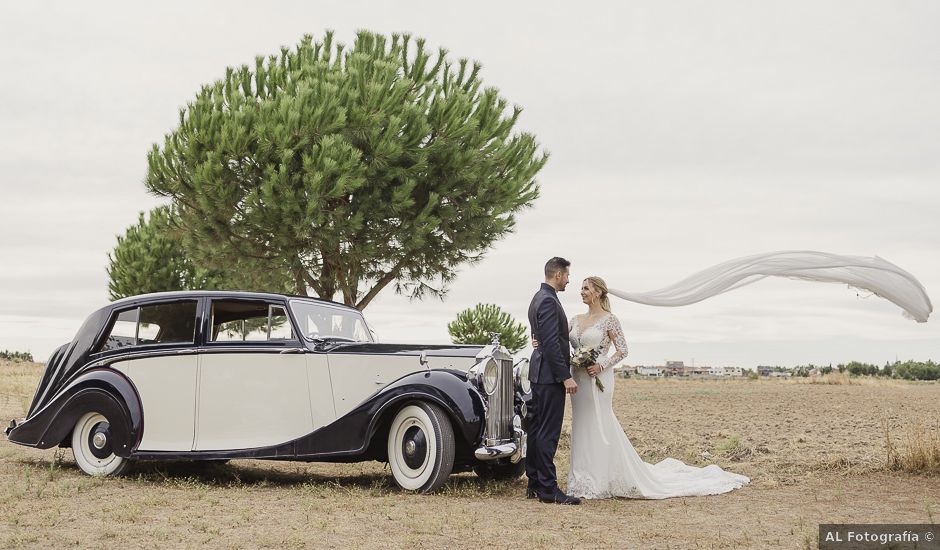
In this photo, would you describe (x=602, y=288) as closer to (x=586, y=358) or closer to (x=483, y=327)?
(x=586, y=358)

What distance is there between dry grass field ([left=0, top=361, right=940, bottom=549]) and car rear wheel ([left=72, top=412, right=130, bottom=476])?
0.23m

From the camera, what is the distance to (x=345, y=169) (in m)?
19.2

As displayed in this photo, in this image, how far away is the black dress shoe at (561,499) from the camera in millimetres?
8219

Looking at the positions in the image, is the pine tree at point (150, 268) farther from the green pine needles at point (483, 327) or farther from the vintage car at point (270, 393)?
the vintage car at point (270, 393)

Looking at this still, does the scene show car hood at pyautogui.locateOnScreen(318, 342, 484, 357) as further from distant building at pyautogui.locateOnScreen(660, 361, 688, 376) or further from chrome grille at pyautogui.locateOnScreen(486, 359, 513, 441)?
distant building at pyautogui.locateOnScreen(660, 361, 688, 376)

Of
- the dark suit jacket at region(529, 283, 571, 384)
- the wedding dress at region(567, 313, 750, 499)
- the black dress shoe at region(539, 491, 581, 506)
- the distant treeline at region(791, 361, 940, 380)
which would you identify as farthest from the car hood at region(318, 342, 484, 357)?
the distant treeline at region(791, 361, 940, 380)

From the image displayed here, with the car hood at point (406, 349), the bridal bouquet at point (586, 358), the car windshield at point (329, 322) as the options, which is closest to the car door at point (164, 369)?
the car windshield at point (329, 322)

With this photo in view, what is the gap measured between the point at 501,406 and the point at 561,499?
1.11m

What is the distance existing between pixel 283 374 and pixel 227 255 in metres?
14.4

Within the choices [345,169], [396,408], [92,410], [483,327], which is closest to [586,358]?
[396,408]

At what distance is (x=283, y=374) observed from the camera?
897 centimetres

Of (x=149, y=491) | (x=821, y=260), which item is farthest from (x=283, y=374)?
(x=821, y=260)

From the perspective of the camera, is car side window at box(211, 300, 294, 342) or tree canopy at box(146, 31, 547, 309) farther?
tree canopy at box(146, 31, 547, 309)

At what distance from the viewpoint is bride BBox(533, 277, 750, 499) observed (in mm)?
8648
